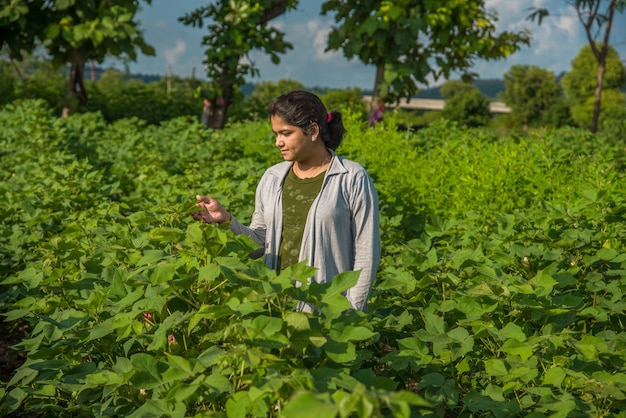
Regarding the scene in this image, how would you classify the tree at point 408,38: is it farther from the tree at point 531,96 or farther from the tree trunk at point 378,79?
the tree at point 531,96

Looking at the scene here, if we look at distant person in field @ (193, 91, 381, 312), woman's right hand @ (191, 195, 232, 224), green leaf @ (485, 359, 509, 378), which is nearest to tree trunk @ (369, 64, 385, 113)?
distant person in field @ (193, 91, 381, 312)

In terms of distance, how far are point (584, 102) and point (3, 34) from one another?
51.1m

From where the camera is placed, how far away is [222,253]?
274 centimetres

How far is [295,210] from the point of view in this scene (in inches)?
144

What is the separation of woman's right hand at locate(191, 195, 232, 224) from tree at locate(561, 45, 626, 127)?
5451 cm

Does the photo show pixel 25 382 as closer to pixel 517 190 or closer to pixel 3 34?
pixel 517 190

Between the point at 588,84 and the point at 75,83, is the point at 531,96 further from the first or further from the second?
the point at 75,83

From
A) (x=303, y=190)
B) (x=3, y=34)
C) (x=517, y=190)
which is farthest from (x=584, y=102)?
(x=303, y=190)

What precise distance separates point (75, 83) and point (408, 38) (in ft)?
24.0

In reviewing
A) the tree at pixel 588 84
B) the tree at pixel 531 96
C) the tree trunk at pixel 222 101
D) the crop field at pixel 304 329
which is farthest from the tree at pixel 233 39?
the tree at pixel 531 96

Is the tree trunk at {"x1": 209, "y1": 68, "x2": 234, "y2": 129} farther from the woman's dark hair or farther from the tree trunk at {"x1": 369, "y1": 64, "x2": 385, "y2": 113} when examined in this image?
the woman's dark hair

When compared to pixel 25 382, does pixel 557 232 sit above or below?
above

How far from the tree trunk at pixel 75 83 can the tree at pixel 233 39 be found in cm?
272

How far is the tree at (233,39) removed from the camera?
58.6 feet
